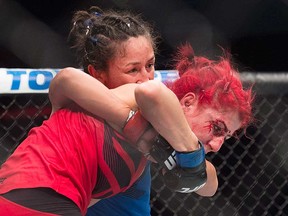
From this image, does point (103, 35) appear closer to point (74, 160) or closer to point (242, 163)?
point (74, 160)

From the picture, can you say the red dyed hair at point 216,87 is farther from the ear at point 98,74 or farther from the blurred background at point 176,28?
the blurred background at point 176,28

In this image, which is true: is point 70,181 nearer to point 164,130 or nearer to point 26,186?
point 26,186

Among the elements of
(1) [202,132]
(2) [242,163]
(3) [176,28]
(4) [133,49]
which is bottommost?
(2) [242,163]

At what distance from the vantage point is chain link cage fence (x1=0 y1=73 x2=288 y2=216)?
2561 millimetres

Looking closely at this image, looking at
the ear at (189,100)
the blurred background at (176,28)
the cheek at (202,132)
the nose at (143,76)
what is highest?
the nose at (143,76)

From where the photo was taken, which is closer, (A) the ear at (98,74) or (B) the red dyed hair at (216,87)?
(B) the red dyed hair at (216,87)

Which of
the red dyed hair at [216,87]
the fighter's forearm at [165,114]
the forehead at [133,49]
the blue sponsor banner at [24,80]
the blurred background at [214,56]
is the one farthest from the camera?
the blurred background at [214,56]

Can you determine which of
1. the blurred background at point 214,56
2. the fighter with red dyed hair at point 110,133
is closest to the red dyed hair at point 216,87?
the fighter with red dyed hair at point 110,133

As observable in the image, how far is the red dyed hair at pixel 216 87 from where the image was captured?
1337 millimetres

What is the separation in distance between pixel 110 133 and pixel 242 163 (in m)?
1.68

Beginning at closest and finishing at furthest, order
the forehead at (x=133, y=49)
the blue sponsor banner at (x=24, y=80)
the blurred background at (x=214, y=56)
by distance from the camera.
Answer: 1. the forehead at (x=133, y=49)
2. the blue sponsor banner at (x=24, y=80)
3. the blurred background at (x=214, y=56)

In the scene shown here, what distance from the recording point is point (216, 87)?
4.39 feet

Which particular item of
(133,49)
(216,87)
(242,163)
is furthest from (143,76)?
(242,163)

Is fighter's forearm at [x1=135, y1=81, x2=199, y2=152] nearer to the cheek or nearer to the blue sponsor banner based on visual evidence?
the cheek
